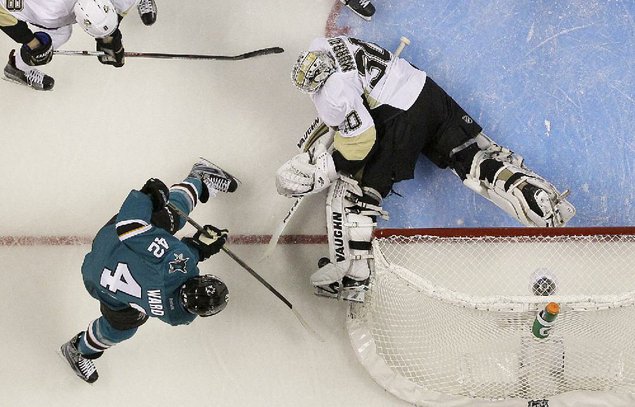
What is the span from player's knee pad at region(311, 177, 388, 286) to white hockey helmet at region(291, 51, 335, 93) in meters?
0.57

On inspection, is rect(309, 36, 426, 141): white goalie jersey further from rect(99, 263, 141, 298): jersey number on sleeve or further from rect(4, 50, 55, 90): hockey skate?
rect(4, 50, 55, 90): hockey skate

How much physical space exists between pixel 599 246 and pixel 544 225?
0.26 metres

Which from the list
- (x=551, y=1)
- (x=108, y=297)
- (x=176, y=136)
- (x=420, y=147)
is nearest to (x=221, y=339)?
(x=108, y=297)

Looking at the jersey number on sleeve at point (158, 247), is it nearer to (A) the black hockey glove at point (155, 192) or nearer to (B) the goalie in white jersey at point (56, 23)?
(A) the black hockey glove at point (155, 192)

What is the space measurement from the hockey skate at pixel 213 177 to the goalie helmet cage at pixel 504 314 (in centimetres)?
94

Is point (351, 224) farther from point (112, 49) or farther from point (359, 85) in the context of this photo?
point (112, 49)

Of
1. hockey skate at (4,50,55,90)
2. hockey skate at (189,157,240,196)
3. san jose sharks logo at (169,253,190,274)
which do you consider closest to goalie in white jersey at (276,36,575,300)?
hockey skate at (189,157,240,196)

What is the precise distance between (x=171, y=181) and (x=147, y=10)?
913 millimetres

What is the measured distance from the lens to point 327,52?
3.28 m

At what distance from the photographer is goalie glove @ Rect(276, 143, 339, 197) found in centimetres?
344

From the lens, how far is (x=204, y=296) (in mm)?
2844

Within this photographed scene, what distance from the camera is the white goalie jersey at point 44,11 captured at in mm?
3275

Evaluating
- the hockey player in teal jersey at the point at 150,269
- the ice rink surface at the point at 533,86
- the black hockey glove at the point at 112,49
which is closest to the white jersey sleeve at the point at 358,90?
the ice rink surface at the point at 533,86

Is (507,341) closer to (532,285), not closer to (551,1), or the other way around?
(532,285)
